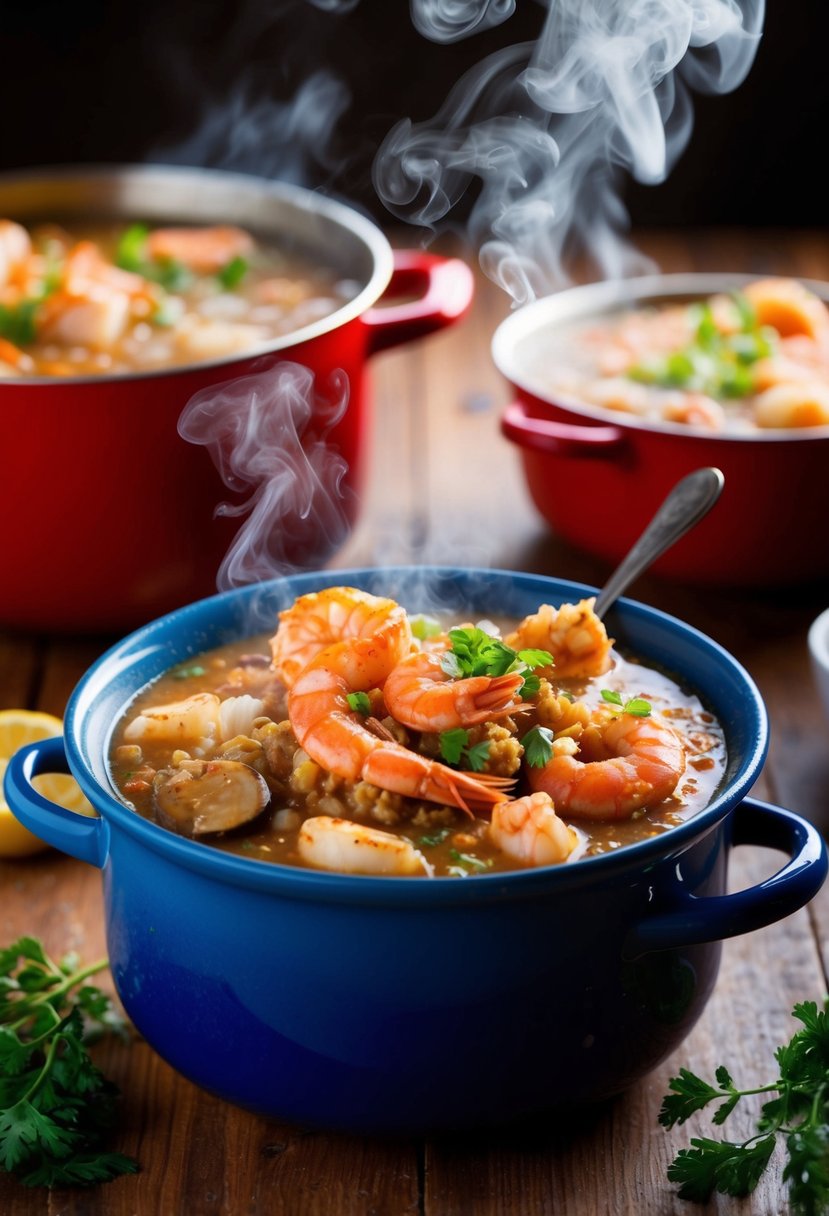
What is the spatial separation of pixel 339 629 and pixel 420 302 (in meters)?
1.29

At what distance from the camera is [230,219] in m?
3.60

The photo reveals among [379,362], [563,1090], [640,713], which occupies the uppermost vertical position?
[640,713]

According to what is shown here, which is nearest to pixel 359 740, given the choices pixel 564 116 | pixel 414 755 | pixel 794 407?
pixel 414 755

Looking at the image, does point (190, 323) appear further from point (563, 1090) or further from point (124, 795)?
point (563, 1090)

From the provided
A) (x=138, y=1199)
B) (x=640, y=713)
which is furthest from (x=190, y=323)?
(x=138, y=1199)

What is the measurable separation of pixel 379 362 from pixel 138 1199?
2.67m

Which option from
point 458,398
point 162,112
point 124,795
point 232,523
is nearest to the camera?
point 124,795

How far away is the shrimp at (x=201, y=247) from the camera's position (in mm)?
3449

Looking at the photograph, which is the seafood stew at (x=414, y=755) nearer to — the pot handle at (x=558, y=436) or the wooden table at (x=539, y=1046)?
the wooden table at (x=539, y=1046)

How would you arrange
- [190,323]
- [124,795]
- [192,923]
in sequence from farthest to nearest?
[190,323]
[124,795]
[192,923]

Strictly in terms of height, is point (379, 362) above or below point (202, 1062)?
below

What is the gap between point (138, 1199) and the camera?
1754 mm

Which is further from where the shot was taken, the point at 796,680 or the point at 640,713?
the point at 796,680

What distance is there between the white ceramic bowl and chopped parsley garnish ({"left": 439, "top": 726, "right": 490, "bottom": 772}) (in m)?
0.89
